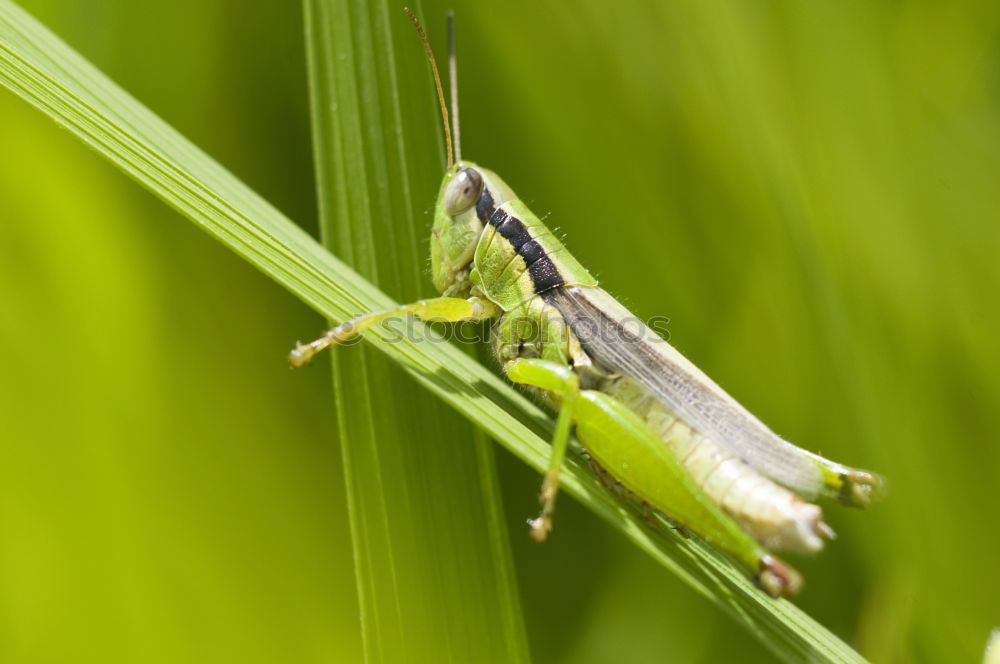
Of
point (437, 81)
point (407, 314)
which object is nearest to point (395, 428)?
point (407, 314)

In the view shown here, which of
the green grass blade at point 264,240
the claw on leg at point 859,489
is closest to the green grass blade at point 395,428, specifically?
the green grass blade at point 264,240

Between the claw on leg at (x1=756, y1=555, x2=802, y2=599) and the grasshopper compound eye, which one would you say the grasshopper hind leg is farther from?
the grasshopper compound eye

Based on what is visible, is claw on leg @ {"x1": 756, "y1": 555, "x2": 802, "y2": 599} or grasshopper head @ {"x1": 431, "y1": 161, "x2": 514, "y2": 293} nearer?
claw on leg @ {"x1": 756, "y1": 555, "x2": 802, "y2": 599}

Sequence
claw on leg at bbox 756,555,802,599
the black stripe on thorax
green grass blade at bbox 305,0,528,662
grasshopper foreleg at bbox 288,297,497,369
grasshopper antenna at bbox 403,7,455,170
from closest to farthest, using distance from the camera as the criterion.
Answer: claw on leg at bbox 756,555,802,599 < green grass blade at bbox 305,0,528,662 < grasshopper foreleg at bbox 288,297,497,369 < grasshopper antenna at bbox 403,7,455,170 < the black stripe on thorax

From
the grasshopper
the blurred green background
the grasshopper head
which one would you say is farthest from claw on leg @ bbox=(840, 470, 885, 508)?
the grasshopper head

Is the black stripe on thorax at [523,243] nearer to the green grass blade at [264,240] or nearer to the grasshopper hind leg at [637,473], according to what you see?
the grasshopper hind leg at [637,473]

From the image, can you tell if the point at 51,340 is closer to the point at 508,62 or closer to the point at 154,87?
the point at 154,87
